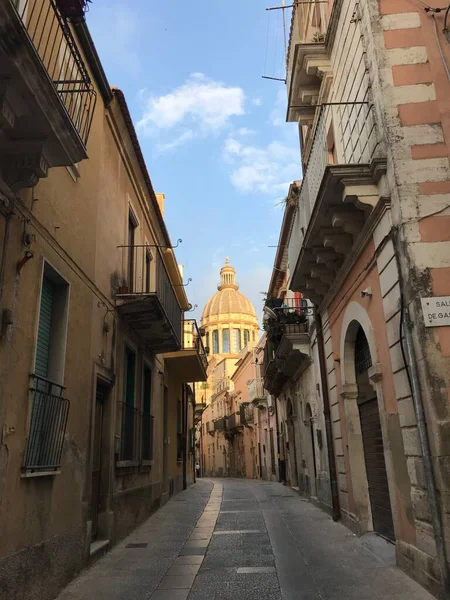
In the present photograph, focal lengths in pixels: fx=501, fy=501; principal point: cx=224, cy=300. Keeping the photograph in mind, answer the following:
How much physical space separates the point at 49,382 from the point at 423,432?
4.01 metres

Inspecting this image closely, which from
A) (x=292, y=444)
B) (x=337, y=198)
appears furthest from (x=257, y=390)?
(x=337, y=198)

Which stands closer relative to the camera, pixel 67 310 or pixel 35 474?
pixel 35 474

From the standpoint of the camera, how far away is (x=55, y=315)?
6.28 m

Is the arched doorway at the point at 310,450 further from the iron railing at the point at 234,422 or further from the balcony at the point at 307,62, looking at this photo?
the iron railing at the point at 234,422

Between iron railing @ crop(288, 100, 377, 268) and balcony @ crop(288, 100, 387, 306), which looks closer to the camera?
balcony @ crop(288, 100, 387, 306)

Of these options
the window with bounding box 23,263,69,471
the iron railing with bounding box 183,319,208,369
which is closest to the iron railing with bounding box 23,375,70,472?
the window with bounding box 23,263,69,471

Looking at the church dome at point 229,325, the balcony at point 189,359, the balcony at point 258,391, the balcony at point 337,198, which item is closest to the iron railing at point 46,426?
the balcony at point 337,198

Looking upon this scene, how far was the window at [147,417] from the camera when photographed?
436 inches

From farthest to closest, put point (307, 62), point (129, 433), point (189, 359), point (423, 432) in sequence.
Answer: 1. point (189, 359)
2. point (129, 433)
3. point (307, 62)
4. point (423, 432)

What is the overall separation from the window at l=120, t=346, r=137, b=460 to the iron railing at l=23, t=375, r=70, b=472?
315 cm

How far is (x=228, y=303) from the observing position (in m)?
66.1

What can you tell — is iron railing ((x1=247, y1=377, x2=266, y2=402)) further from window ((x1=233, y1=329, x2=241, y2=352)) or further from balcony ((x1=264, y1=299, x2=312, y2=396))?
window ((x1=233, y1=329, x2=241, y2=352))

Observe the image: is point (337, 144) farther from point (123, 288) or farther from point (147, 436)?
point (147, 436)

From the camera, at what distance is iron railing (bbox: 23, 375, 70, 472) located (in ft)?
16.7
